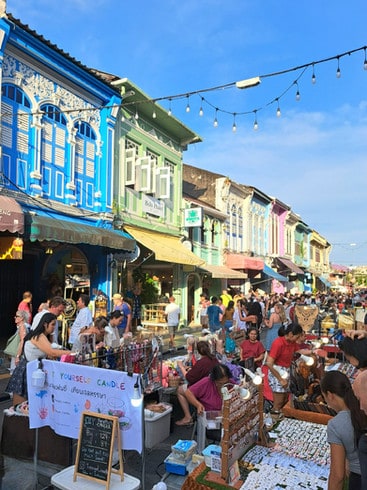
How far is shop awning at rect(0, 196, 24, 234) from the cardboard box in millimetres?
5116

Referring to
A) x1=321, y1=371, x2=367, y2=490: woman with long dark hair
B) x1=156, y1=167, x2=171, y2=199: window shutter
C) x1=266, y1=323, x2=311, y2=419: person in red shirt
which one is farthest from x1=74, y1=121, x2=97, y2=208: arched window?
x1=321, y1=371, x2=367, y2=490: woman with long dark hair

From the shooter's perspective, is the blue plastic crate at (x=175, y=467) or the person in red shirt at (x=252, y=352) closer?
the blue plastic crate at (x=175, y=467)

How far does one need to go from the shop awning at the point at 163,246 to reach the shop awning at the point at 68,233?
177 centimetres

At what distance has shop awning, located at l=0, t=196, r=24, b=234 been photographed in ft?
27.2

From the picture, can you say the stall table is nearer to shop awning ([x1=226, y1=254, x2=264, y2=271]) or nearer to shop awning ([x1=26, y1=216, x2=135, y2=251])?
shop awning ([x1=26, y1=216, x2=135, y2=251])

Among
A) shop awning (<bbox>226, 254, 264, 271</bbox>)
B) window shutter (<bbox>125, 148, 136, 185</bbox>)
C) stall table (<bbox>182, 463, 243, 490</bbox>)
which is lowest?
stall table (<bbox>182, 463, 243, 490</bbox>)

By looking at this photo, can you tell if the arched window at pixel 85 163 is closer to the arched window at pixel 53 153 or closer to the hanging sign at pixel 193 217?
the arched window at pixel 53 153

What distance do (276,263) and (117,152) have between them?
20664 millimetres

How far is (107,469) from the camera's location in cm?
351

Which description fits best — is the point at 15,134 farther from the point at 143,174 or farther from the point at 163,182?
the point at 163,182

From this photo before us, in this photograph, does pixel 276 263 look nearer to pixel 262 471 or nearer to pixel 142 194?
pixel 142 194

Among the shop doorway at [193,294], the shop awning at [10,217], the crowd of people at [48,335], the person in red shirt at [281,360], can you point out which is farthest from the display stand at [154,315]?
the person in red shirt at [281,360]

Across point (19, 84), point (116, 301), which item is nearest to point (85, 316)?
point (116, 301)

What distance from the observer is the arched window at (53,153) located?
36.2 feet
